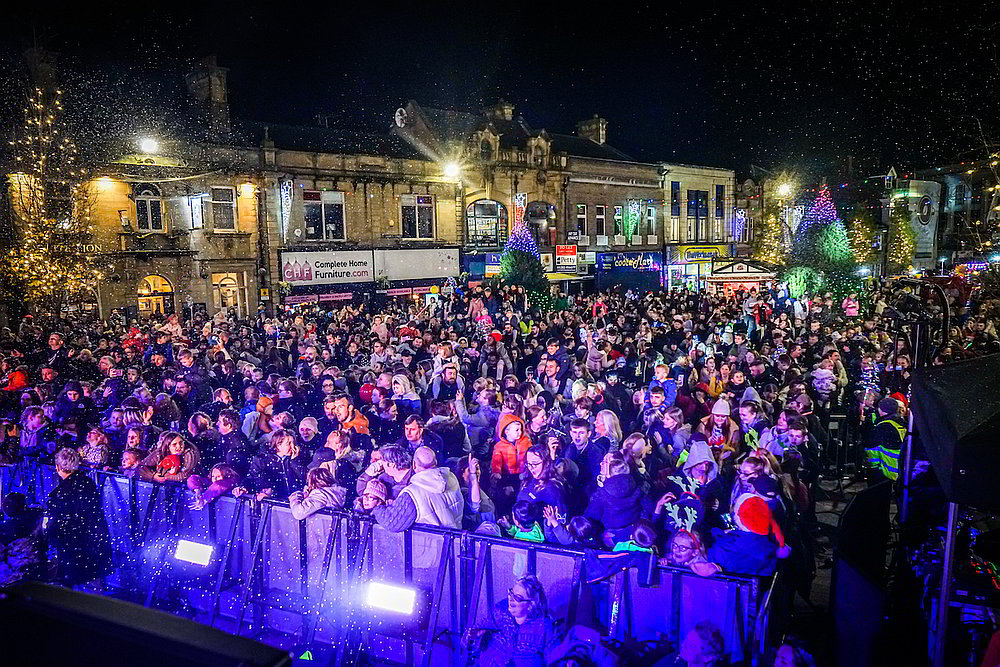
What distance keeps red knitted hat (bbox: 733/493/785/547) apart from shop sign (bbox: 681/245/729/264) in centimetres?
3784

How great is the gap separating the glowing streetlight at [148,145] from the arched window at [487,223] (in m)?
14.5

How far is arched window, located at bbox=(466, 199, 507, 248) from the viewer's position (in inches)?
1325

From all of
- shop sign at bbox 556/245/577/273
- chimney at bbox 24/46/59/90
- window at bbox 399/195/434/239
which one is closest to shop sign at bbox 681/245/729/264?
shop sign at bbox 556/245/577/273

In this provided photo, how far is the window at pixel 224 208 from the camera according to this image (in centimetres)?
2534

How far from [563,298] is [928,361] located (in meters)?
19.6

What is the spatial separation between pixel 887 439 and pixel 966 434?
16.6 feet

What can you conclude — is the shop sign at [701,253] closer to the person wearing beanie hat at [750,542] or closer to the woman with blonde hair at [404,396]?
the woman with blonde hair at [404,396]

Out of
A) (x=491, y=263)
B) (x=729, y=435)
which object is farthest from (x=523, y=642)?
(x=491, y=263)

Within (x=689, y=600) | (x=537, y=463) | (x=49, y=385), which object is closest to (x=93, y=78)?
(x=49, y=385)

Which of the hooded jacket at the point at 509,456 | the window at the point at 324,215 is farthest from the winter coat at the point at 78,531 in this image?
the window at the point at 324,215

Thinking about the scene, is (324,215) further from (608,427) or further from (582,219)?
(608,427)

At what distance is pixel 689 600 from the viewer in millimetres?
4711

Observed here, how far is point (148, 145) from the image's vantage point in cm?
2355

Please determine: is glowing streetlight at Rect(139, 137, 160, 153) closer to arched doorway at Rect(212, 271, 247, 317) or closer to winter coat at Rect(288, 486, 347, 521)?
arched doorway at Rect(212, 271, 247, 317)
